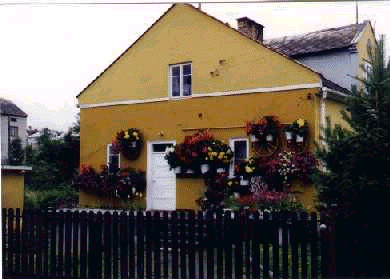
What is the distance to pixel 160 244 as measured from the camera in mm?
4016

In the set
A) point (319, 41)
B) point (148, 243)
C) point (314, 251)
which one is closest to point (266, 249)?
point (314, 251)

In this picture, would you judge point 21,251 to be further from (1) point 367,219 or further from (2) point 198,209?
(1) point 367,219

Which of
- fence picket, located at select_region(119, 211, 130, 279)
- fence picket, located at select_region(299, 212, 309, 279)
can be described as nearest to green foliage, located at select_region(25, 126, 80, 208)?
fence picket, located at select_region(119, 211, 130, 279)

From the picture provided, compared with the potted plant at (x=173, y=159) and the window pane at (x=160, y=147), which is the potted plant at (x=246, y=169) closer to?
the potted plant at (x=173, y=159)

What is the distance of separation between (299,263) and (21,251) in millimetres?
2504

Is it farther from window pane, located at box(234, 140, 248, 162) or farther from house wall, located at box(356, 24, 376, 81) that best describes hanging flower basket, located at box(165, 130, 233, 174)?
house wall, located at box(356, 24, 376, 81)

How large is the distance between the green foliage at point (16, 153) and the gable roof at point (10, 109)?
0.67ft

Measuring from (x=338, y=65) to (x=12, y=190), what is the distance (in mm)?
2829

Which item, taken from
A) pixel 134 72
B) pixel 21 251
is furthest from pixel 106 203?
pixel 134 72

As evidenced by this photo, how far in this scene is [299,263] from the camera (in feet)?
12.1

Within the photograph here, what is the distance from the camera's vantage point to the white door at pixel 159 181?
4.18 m

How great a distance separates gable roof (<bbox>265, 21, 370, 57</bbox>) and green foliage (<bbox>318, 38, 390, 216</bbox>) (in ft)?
1.28

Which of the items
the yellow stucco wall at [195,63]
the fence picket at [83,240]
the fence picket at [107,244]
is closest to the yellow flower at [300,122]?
the yellow stucco wall at [195,63]

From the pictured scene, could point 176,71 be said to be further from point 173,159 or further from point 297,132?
point 297,132
